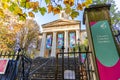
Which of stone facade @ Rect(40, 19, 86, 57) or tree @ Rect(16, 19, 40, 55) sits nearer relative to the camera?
tree @ Rect(16, 19, 40, 55)

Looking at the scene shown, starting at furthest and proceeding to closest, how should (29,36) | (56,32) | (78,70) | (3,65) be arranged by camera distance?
1. (56,32)
2. (29,36)
3. (78,70)
4. (3,65)

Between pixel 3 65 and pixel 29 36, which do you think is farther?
pixel 29 36

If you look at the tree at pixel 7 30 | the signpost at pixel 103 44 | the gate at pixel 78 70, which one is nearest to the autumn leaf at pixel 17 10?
the gate at pixel 78 70

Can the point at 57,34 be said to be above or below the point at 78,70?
above

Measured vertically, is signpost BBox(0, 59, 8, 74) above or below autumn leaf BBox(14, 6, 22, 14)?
below

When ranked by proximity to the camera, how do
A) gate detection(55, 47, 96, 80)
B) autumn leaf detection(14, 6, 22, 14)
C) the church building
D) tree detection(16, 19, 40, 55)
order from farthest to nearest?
the church building < tree detection(16, 19, 40, 55) < gate detection(55, 47, 96, 80) < autumn leaf detection(14, 6, 22, 14)

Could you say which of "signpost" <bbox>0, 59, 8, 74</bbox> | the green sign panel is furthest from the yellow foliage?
"signpost" <bbox>0, 59, 8, 74</bbox>

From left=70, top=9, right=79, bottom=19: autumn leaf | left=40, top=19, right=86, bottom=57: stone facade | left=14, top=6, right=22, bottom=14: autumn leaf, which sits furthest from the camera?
left=40, top=19, right=86, bottom=57: stone facade

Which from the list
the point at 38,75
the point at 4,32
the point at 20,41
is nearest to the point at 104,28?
the point at 38,75

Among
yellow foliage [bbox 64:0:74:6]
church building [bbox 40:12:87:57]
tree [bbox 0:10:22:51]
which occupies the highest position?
church building [bbox 40:12:87:57]

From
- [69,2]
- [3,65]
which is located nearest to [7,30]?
[3,65]

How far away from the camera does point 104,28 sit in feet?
11.7

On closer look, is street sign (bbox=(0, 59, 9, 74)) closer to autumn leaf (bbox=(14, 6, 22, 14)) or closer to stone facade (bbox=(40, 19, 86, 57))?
autumn leaf (bbox=(14, 6, 22, 14))

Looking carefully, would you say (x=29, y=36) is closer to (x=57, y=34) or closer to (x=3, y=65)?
(x=57, y=34)
